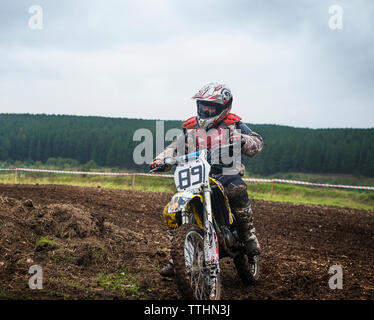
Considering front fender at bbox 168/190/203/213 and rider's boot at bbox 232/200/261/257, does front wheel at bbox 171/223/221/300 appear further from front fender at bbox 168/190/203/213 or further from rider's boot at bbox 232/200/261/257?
rider's boot at bbox 232/200/261/257

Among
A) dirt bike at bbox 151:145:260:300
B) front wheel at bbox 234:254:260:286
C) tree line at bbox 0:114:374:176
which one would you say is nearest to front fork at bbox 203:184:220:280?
dirt bike at bbox 151:145:260:300

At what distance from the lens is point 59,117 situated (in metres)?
108

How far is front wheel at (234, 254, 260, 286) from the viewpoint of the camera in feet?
18.8

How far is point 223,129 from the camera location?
5.30 meters

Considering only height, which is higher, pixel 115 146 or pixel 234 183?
pixel 115 146

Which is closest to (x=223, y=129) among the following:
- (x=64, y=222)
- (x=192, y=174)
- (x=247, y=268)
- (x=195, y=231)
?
(x=192, y=174)

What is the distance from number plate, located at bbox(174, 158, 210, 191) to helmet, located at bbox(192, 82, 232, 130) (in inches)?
36.7

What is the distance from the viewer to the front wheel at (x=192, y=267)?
4.15 m

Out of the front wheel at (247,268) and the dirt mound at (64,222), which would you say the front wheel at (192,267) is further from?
the dirt mound at (64,222)

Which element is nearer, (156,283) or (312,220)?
Result: (156,283)

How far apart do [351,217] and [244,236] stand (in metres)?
11.7
